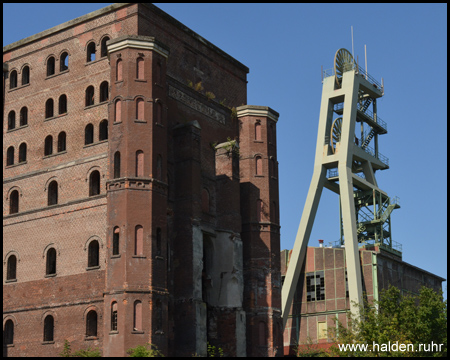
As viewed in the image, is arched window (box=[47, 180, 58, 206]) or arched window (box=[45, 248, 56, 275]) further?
arched window (box=[47, 180, 58, 206])

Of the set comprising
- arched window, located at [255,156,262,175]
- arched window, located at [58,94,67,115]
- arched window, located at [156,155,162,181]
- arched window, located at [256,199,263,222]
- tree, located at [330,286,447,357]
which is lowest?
tree, located at [330,286,447,357]


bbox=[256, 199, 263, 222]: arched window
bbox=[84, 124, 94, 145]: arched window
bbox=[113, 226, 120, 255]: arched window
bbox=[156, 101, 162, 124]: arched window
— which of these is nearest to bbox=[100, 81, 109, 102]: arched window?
bbox=[84, 124, 94, 145]: arched window

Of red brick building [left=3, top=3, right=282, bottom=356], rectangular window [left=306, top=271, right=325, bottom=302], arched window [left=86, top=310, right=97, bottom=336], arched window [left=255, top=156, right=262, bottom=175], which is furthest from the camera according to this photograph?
rectangular window [left=306, top=271, right=325, bottom=302]

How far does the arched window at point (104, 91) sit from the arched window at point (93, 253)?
27.4ft

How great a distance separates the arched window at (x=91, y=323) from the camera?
43.3m

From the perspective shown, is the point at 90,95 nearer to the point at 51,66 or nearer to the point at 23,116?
the point at 51,66

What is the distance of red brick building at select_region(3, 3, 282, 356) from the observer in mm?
42469

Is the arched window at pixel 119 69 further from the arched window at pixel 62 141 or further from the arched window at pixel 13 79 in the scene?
the arched window at pixel 13 79

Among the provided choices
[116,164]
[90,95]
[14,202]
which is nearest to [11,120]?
[14,202]

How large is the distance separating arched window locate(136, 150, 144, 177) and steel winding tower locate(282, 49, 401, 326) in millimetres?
17888

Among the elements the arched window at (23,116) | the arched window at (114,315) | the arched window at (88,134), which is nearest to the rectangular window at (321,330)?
the arched window at (114,315)

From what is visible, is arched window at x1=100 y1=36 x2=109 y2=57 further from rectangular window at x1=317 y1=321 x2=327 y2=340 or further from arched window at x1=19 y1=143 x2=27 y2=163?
rectangular window at x1=317 y1=321 x2=327 y2=340

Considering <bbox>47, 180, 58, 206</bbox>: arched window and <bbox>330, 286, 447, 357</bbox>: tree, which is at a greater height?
<bbox>47, 180, 58, 206</bbox>: arched window

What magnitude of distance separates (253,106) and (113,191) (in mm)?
14124
